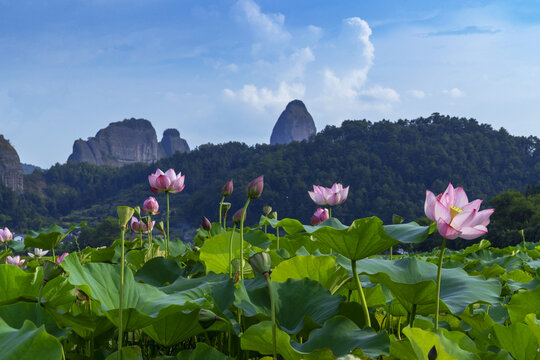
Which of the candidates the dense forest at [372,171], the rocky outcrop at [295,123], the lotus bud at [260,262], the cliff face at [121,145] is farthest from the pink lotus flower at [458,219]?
the cliff face at [121,145]

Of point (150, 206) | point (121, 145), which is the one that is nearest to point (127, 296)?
point (150, 206)

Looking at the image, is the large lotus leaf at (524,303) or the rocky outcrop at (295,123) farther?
the rocky outcrop at (295,123)

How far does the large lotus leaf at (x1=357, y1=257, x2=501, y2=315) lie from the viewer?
29.7 inches

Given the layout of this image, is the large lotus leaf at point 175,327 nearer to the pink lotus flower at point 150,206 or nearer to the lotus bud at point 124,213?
the lotus bud at point 124,213

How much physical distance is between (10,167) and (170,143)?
51948mm

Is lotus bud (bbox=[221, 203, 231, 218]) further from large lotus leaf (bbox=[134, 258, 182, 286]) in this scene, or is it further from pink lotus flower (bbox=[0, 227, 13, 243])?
pink lotus flower (bbox=[0, 227, 13, 243])

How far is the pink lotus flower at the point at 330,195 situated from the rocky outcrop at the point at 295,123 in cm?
10181

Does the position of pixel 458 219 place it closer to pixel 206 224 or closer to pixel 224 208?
pixel 224 208

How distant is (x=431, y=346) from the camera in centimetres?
50

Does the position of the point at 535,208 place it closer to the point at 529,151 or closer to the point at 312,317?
the point at 312,317

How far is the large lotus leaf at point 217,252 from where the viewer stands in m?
1.11

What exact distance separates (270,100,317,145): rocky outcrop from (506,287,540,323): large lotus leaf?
103 meters

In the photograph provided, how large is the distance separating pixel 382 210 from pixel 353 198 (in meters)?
3.21

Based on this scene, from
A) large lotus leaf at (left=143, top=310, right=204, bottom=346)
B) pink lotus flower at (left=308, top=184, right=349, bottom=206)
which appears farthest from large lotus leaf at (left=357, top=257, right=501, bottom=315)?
pink lotus flower at (left=308, top=184, right=349, bottom=206)
